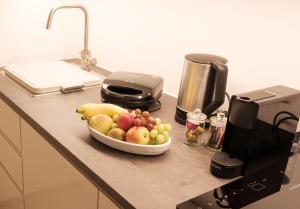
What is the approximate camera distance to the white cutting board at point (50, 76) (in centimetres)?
158

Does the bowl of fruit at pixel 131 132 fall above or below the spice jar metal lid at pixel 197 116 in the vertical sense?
below

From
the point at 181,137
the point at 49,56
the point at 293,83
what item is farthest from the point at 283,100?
the point at 49,56

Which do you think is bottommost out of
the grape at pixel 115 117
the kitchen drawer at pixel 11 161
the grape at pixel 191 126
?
the kitchen drawer at pixel 11 161

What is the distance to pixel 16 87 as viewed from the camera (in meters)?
1.61

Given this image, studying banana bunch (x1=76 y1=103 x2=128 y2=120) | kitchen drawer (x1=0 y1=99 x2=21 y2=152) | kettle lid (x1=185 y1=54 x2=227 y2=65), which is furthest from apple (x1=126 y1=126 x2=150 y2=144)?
kitchen drawer (x1=0 y1=99 x2=21 y2=152)

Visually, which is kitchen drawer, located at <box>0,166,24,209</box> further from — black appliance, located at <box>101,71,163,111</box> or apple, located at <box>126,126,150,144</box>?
apple, located at <box>126,126,150,144</box>

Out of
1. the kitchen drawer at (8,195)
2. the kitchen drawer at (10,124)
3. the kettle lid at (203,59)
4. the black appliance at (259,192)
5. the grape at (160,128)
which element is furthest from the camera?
the kitchen drawer at (8,195)

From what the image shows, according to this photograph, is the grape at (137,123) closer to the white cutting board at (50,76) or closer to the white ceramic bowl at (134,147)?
the white ceramic bowl at (134,147)

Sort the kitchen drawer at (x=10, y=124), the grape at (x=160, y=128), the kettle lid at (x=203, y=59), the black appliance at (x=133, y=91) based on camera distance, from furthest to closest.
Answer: the kitchen drawer at (x=10, y=124), the black appliance at (x=133, y=91), the kettle lid at (x=203, y=59), the grape at (x=160, y=128)

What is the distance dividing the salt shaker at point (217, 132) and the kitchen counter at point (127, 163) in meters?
0.03

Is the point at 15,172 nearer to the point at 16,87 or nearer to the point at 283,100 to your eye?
the point at 16,87

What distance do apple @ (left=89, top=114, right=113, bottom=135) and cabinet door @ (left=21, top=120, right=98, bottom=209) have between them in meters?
0.15

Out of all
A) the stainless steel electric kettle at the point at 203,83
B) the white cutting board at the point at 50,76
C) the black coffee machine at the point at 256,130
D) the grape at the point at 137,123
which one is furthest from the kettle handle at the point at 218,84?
the white cutting board at the point at 50,76

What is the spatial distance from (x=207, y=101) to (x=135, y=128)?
31 cm
